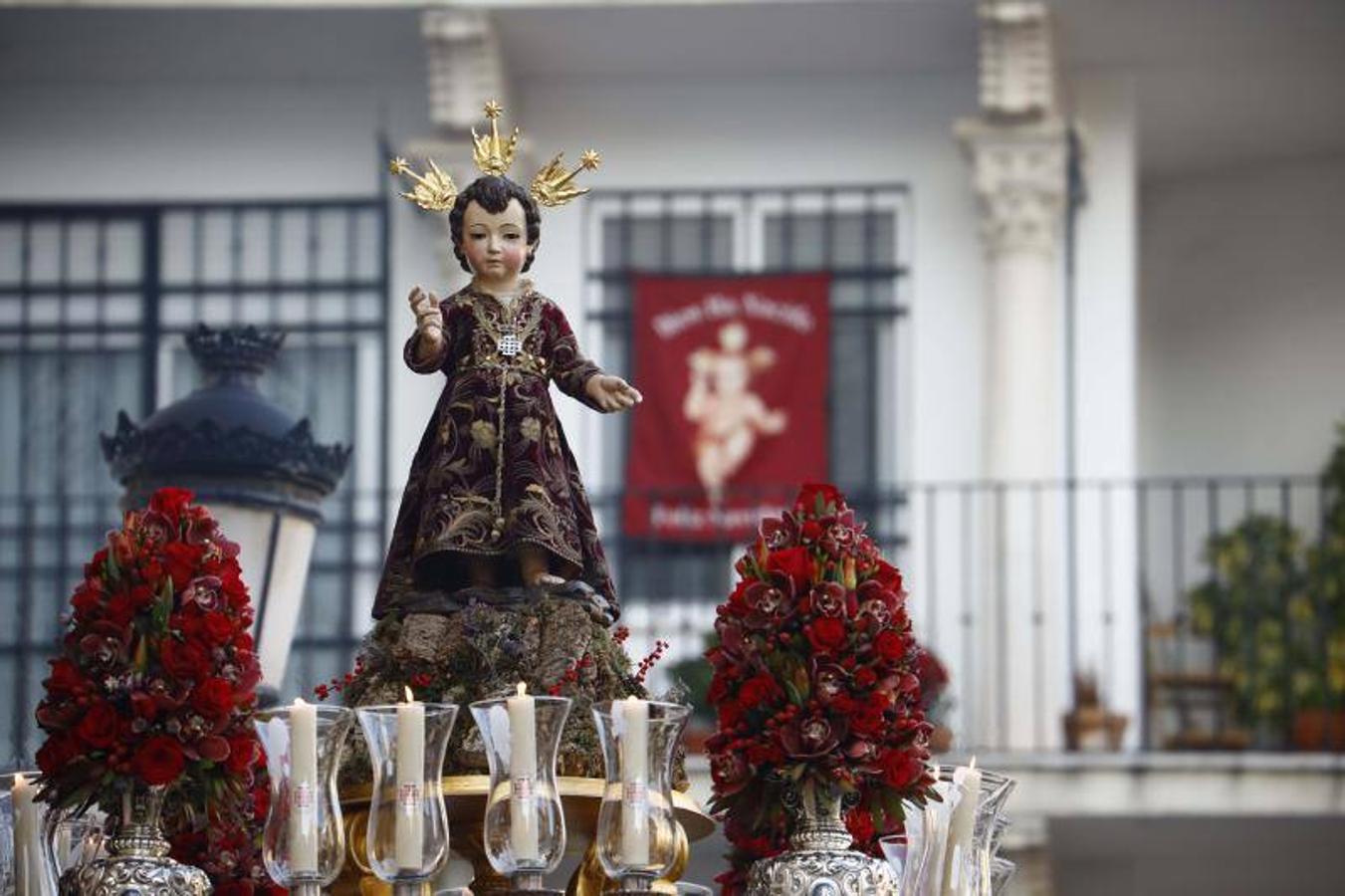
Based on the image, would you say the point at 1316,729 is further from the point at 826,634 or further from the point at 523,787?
the point at 523,787

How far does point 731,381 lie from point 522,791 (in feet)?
46.6

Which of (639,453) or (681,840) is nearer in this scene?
(681,840)

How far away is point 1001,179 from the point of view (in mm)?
25547

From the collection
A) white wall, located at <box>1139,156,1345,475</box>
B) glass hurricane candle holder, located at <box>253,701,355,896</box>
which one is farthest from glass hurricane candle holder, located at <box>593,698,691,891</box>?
white wall, located at <box>1139,156,1345,475</box>

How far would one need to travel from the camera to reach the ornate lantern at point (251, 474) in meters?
16.3

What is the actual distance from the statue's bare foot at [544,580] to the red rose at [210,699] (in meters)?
1.00

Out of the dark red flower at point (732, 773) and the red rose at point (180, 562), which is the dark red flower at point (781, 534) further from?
the red rose at point (180, 562)

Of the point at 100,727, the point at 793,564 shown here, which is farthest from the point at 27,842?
the point at 793,564

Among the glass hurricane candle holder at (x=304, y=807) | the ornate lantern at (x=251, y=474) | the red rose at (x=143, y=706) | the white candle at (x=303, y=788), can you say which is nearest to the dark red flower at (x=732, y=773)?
the glass hurricane candle holder at (x=304, y=807)

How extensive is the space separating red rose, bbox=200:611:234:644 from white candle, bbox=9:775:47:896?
2.05 feet

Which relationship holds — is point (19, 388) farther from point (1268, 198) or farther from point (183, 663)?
point (183, 663)

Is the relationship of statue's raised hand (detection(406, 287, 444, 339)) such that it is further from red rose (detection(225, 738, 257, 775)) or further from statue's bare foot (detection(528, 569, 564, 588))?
red rose (detection(225, 738, 257, 775))

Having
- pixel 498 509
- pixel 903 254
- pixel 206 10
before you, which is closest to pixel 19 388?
pixel 206 10

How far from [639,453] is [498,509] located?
42.0 feet
